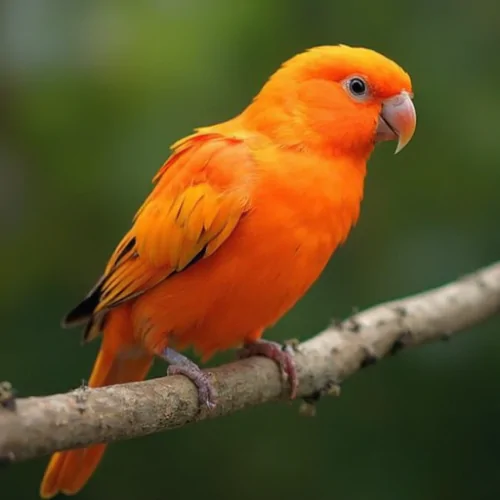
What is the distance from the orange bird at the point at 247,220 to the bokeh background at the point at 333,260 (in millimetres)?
521

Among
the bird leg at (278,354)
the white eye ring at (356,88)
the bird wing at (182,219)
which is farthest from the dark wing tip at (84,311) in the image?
the white eye ring at (356,88)

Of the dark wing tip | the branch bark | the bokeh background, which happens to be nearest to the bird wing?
the dark wing tip

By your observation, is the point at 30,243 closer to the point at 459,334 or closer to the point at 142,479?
the point at 142,479

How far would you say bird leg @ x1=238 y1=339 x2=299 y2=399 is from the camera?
2320mm

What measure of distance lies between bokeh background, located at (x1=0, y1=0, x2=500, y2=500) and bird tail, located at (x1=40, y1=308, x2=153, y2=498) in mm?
432

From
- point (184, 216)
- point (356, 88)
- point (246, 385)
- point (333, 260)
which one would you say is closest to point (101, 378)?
point (246, 385)

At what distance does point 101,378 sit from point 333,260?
0.95 metres

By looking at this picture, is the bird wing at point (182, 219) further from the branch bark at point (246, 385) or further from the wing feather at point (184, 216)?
the branch bark at point (246, 385)

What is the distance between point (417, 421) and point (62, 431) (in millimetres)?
1722

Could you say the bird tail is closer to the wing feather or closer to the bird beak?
the wing feather

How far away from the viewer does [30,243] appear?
2.85m

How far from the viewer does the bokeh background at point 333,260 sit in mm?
2766

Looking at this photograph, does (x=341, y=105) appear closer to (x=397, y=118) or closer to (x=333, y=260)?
(x=397, y=118)

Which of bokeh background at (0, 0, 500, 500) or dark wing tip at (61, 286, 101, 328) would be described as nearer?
dark wing tip at (61, 286, 101, 328)
